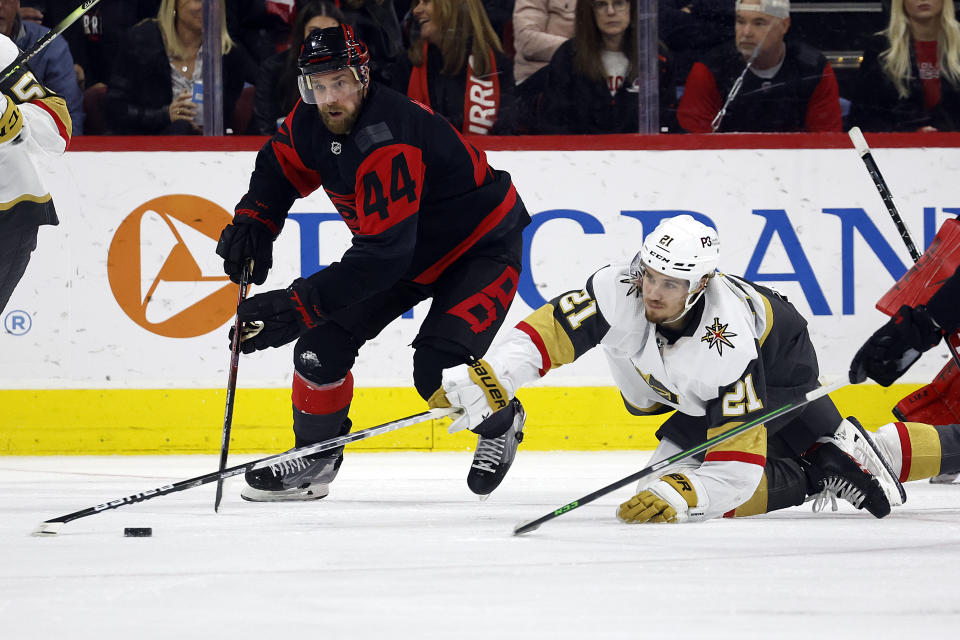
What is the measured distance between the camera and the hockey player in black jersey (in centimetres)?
328

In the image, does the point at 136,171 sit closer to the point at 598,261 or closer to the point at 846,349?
the point at 598,261

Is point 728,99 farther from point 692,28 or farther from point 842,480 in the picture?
point 842,480

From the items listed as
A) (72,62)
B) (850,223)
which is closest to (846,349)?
(850,223)

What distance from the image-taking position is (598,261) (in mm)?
5113

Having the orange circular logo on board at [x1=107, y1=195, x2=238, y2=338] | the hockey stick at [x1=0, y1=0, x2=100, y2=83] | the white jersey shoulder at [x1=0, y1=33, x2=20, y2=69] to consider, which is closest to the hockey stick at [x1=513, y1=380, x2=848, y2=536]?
the hockey stick at [x1=0, y1=0, x2=100, y2=83]

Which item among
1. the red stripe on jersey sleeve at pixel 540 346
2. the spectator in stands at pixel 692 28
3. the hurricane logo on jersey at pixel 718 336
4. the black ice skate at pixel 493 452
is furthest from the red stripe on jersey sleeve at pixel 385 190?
the spectator in stands at pixel 692 28

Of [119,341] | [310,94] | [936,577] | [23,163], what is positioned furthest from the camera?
[119,341]

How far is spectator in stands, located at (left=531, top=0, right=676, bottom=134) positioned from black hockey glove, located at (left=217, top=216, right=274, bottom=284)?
1.87 m

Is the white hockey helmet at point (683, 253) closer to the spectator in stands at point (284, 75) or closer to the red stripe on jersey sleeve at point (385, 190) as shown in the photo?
the red stripe on jersey sleeve at point (385, 190)

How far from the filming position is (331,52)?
10.7 ft

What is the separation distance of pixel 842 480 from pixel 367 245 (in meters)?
1.27

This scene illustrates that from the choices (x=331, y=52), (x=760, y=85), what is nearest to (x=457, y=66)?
(x=760, y=85)

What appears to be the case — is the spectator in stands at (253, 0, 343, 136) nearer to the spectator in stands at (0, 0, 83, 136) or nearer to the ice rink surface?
the spectator in stands at (0, 0, 83, 136)

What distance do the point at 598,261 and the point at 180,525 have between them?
2.52 m
